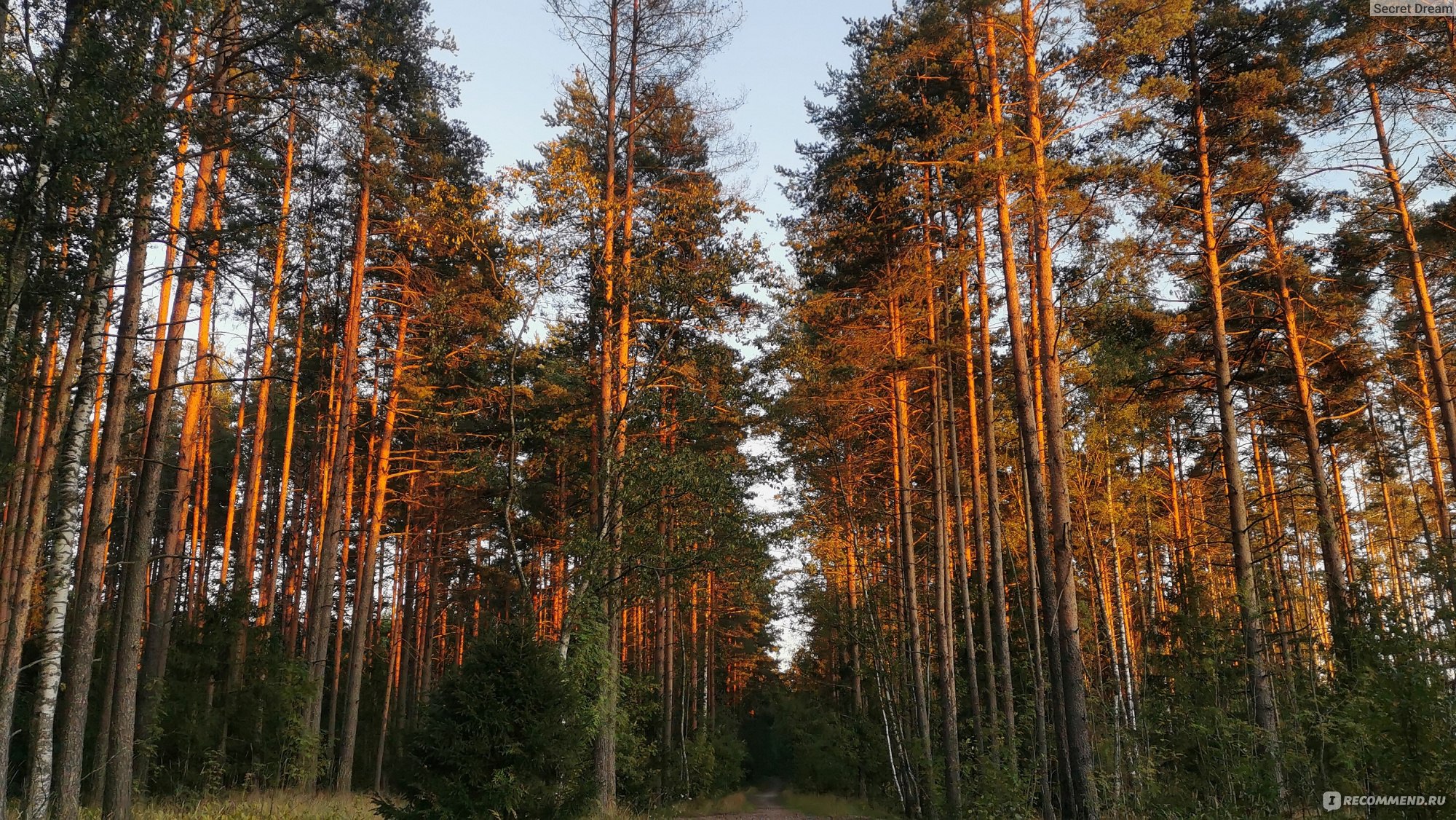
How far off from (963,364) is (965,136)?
5.60 meters

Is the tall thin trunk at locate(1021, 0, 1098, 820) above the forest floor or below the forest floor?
above

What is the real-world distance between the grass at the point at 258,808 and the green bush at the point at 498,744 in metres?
2.01

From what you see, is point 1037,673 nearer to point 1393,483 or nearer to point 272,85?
point 272,85

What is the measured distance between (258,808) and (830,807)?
655 inches

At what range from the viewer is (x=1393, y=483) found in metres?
26.3

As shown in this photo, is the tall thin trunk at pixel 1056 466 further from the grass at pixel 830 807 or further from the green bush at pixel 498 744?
the grass at pixel 830 807

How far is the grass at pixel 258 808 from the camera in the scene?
919 centimetres

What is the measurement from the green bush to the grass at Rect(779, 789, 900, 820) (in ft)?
37.3

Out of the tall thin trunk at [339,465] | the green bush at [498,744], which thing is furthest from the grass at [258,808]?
the green bush at [498,744]

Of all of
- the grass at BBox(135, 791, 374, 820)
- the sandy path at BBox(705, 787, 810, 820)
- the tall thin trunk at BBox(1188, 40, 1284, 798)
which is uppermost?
the tall thin trunk at BBox(1188, 40, 1284, 798)

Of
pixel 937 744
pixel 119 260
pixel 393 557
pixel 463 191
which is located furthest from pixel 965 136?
pixel 393 557

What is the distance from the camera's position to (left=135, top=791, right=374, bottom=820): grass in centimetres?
919

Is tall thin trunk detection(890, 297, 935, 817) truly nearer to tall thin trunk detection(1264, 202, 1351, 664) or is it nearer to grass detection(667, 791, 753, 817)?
tall thin trunk detection(1264, 202, 1351, 664)

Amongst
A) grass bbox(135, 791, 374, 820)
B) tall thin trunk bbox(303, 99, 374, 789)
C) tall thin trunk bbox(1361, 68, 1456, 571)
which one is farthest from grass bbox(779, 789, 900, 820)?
tall thin trunk bbox(1361, 68, 1456, 571)
